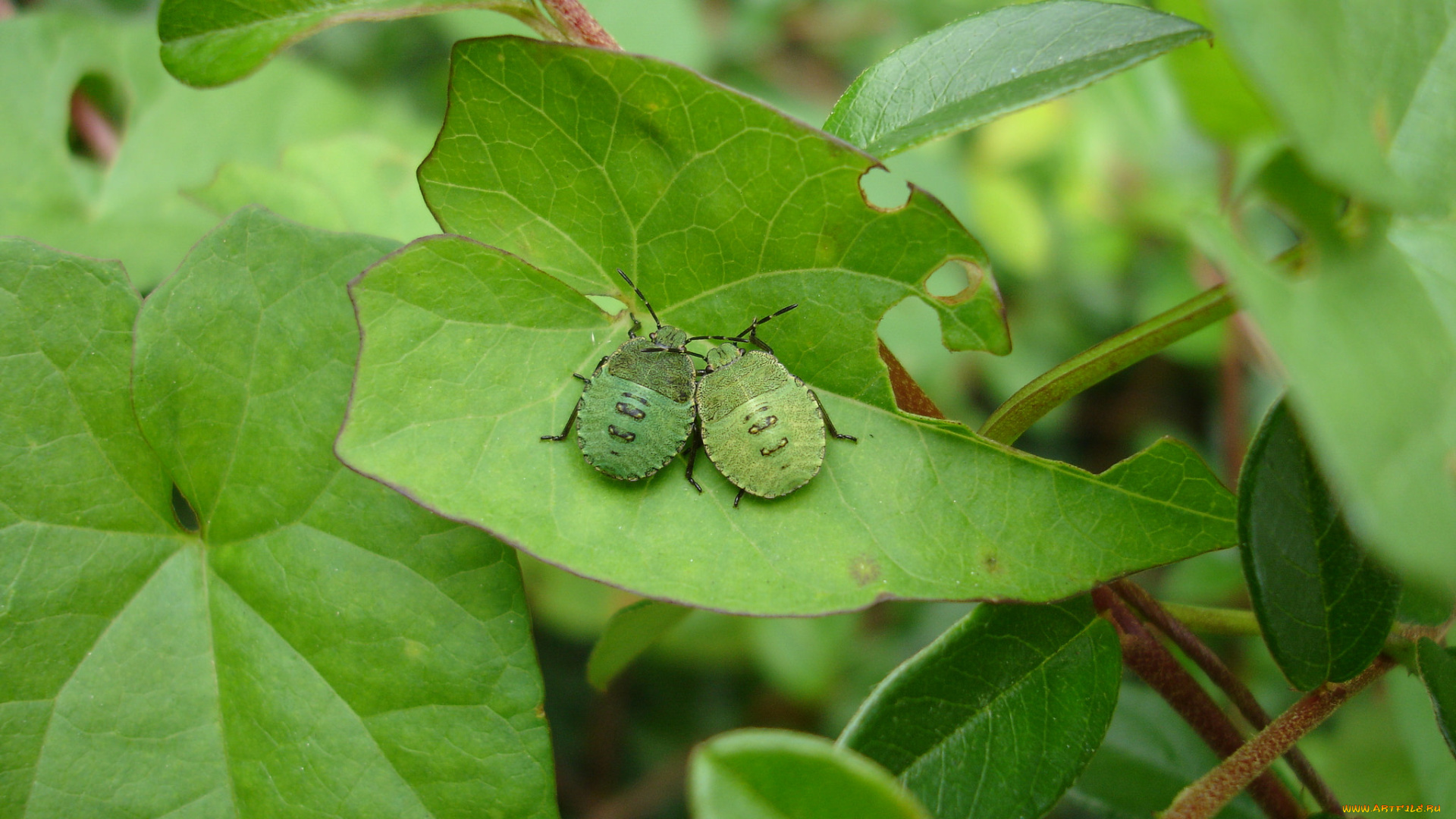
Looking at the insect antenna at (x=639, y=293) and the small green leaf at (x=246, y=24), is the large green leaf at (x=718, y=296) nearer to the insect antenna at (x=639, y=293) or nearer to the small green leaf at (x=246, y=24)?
the insect antenna at (x=639, y=293)

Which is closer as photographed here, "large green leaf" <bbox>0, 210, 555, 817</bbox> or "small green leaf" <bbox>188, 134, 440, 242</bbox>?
"large green leaf" <bbox>0, 210, 555, 817</bbox>

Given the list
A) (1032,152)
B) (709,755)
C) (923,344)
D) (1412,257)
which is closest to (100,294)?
(709,755)

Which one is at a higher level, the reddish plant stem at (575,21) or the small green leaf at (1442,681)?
the reddish plant stem at (575,21)

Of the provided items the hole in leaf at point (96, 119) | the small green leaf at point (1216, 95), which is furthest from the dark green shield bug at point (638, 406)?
the hole in leaf at point (96, 119)

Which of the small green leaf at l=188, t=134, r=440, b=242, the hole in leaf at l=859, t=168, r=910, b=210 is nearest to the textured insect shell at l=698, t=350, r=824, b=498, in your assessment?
the small green leaf at l=188, t=134, r=440, b=242

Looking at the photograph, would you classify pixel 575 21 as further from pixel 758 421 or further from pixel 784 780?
pixel 784 780

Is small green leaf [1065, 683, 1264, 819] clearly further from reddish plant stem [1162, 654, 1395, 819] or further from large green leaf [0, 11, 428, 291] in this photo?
large green leaf [0, 11, 428, 291]
